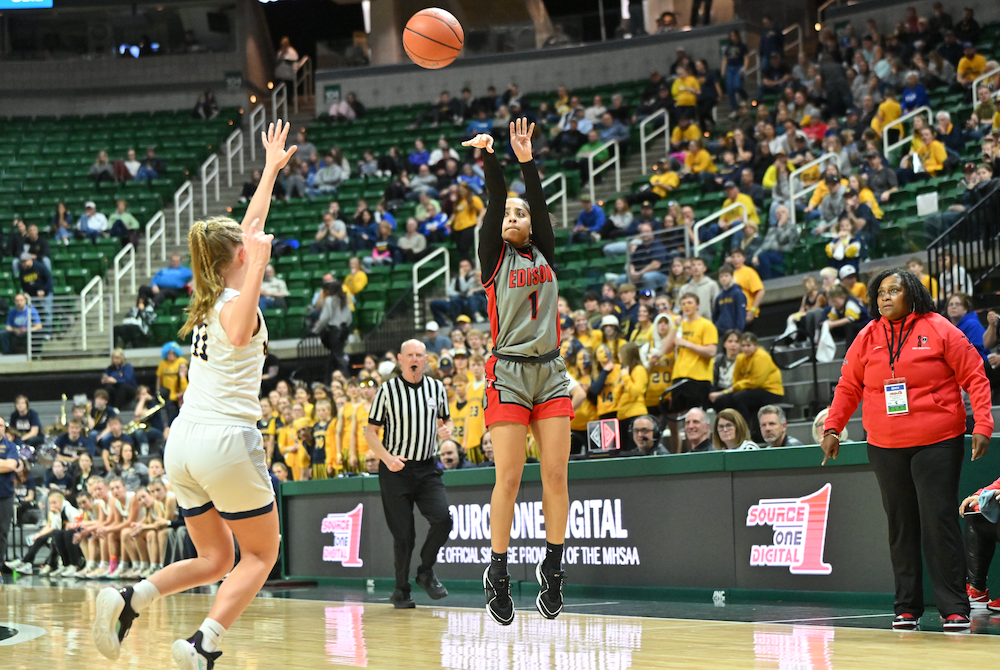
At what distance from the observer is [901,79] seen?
1756 centimetres

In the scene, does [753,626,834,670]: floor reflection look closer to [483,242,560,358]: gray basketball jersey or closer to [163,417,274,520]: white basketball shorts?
[483,242,560,358]: gray basketball jersey

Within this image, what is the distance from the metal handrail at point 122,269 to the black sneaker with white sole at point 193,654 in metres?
18.3

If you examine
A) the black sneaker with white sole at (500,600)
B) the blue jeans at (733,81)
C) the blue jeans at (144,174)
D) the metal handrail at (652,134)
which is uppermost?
the blue jeans at (733,81)

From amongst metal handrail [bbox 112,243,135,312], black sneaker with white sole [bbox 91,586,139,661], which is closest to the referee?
black sneaker with white sole [bbox 91,586,139,661]

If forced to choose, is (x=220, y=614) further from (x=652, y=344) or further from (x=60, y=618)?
(x=652, y=344)

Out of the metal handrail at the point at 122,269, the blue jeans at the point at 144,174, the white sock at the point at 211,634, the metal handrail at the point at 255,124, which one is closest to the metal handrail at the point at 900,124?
the white sock at the point at 211,634

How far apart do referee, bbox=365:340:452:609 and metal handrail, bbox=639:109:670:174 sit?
1291 cm

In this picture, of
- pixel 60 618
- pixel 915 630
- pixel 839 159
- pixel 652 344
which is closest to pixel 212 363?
pixel 915 630

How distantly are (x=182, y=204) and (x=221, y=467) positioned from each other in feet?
74.4

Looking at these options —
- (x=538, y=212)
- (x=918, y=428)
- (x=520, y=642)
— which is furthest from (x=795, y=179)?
(x=520, y=642)

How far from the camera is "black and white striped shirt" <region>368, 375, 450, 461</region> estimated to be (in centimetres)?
898

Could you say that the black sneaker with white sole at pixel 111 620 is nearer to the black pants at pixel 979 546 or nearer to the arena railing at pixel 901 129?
the black pants at pixel 979 546

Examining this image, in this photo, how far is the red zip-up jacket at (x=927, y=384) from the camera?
6363 mm

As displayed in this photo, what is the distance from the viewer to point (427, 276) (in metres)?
19.7
